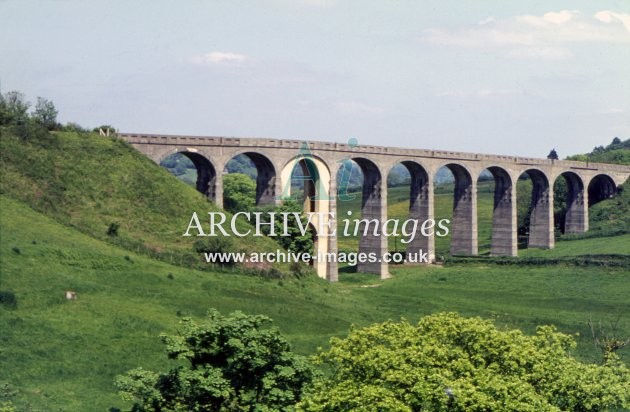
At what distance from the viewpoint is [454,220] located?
105 m

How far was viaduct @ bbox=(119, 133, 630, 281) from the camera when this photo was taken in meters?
81.4

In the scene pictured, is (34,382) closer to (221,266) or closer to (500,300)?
(221,266)

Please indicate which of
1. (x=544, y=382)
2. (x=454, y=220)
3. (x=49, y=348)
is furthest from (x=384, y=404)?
(x=454, y=220)

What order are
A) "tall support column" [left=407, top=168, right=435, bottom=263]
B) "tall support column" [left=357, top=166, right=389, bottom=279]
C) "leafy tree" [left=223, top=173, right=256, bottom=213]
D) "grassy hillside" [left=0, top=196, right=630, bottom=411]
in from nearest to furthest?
"grassy hillside" [left=0, top=196, right=630, bottom=411] → "tall support column" [left=357, top=166, right=389, bottom=279] → "tall support column" [left=407, top=168, right=435, bottom=263] → "leafy tree" [left=223, top=173, right=256, bottom=213]

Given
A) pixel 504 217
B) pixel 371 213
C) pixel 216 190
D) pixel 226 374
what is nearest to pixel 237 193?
pixel 371 213

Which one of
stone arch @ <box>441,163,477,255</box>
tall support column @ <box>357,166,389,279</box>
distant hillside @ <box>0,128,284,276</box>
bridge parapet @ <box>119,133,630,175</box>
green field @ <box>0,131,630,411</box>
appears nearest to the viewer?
green field @ <box>0,131,630,411</box>

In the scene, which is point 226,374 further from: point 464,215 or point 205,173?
point 464,215

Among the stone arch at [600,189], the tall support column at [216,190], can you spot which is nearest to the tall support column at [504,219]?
the stone arch at [600,189]

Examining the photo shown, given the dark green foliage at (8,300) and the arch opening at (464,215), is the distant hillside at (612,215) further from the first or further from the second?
the dark green foliage at (8,300)

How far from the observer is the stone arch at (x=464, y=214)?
102 meters

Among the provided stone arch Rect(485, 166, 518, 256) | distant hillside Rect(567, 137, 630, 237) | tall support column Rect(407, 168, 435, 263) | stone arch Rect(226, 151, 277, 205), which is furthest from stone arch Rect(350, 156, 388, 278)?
distant hillside Rect(567, 137, 630, 237)

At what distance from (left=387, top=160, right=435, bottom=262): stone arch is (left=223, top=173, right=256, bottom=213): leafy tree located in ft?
66.3

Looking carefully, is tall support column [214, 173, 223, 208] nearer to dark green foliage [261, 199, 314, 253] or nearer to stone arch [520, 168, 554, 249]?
dark green foliage [261, 199, 314, 253]

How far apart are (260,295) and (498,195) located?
5617 cm
